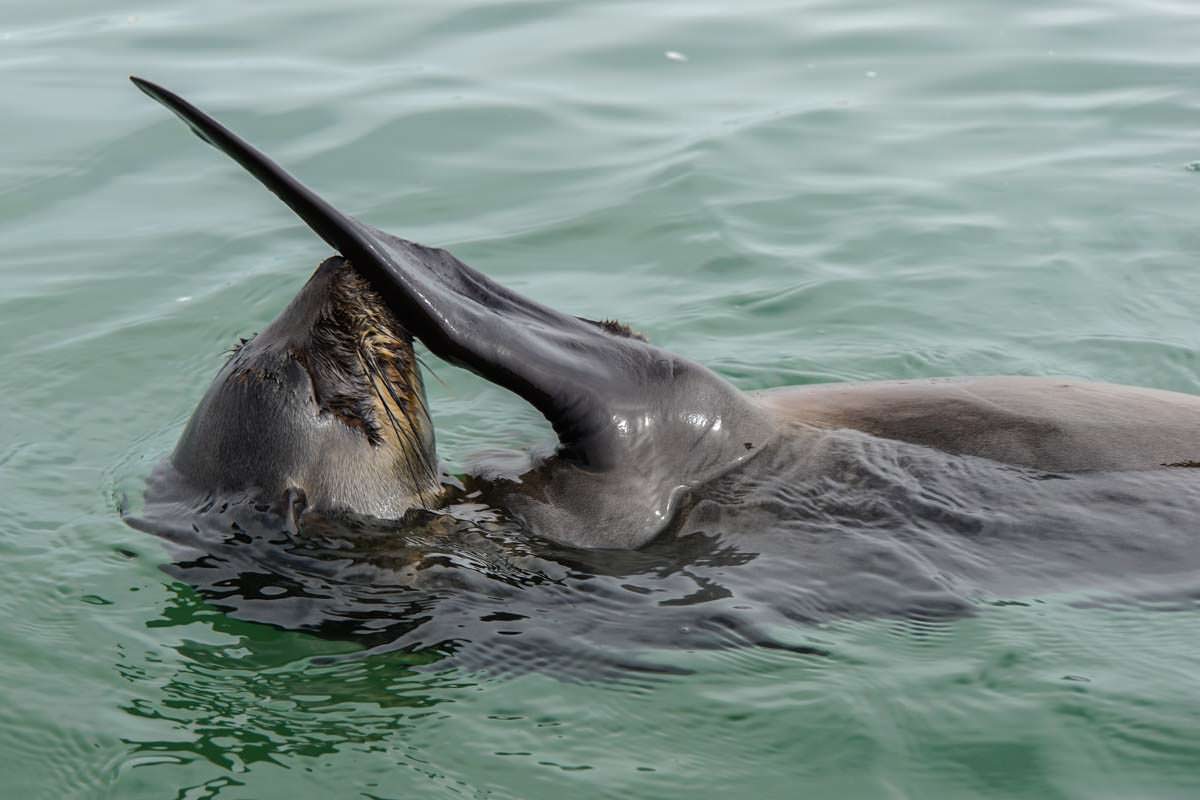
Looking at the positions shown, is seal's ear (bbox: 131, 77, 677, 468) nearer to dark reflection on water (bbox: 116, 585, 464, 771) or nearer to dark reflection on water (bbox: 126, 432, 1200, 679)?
dark reflection on water (bbox: 126, 432, 1200, 679)

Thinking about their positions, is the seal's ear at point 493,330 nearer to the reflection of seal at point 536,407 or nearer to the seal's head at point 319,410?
the reflection of seal at point 536,407

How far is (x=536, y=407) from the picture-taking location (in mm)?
4250

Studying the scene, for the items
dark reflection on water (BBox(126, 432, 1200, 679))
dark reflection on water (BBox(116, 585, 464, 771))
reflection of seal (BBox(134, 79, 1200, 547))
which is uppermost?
reflection of seal (BBox(134, 79, 1200, 547))

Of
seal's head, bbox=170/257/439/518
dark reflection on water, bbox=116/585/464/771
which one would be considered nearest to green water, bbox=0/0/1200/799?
dark reflection on water, bbox=116/585/464/771

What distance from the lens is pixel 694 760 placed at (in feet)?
12.5

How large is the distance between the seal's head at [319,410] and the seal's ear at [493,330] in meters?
0.14

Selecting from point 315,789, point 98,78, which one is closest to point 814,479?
point 315,789

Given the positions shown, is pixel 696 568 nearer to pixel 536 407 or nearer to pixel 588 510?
pixel 588 510

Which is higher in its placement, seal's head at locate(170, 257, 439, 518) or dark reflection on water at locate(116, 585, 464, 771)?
seal's head at locate(170, 257, 439, 518)

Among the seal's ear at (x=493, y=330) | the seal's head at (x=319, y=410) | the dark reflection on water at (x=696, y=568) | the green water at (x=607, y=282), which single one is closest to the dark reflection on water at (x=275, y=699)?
the green water at (x=607, y=282)

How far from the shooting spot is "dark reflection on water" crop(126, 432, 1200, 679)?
404cm

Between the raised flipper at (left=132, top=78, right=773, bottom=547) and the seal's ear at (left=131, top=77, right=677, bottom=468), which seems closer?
the seal's ear at (left=131, top=77, right=677, bottom=468)

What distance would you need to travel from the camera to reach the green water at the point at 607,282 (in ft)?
12.7

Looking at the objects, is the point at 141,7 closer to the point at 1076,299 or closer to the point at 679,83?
the point at 679,83
